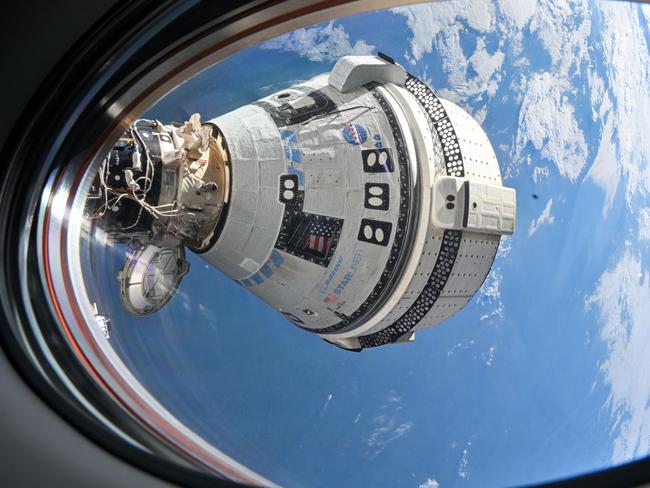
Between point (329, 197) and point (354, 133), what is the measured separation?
2.18 ft

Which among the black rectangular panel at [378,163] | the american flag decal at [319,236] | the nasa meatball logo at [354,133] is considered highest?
the nasa meatball logo at [354,133]

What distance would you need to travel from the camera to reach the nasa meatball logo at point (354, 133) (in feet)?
15.8

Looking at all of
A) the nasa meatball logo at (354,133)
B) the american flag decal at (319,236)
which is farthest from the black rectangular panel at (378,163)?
the american flag decal at (319,236)

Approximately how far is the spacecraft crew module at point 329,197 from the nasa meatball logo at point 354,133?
0.01 meters

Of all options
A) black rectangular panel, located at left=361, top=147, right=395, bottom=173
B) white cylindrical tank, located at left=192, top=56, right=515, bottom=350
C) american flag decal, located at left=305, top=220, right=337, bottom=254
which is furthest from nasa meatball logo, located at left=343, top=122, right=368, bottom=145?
american flag decal, located at left=305, top=220, right=337, bottom=254

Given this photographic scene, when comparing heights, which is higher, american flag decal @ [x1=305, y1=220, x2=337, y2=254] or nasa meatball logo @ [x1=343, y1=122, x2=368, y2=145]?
nasa meatball logo @ [x1=343, y1=122, x2=368, y2=145]

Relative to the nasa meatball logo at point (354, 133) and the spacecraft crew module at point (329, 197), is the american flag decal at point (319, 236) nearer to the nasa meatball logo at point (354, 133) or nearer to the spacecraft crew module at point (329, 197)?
the spacecraft crew module at point (329, 197)

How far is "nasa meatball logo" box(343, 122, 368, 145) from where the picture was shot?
4812 mm

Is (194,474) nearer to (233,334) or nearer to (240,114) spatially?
(233,334)

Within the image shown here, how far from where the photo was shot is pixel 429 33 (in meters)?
5.12

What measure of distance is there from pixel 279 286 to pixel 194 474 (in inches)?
153

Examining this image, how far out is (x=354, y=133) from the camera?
4828 millimetres

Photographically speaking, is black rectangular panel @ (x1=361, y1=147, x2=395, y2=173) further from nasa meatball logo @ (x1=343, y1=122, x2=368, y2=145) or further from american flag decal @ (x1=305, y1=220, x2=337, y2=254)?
american flag decal @ (x1=305, y1=220, x2=337, y2=254)

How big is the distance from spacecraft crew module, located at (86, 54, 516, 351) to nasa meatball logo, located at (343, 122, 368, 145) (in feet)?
0.04
